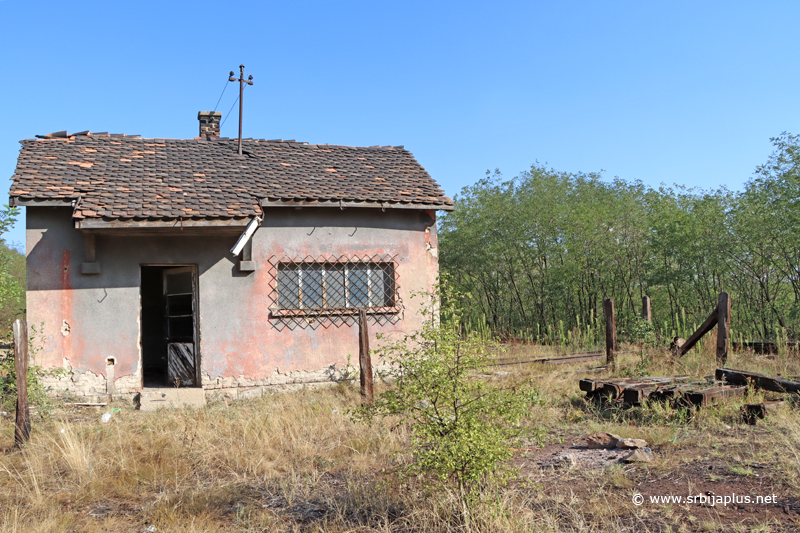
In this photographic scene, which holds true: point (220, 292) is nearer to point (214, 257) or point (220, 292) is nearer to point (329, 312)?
point (214, 257)

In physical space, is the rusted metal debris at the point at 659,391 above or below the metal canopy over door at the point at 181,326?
below

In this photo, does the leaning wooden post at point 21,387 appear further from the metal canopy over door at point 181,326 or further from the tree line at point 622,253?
the tree line at point 622,253

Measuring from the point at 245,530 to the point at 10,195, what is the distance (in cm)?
647

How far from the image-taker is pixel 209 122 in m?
11.9

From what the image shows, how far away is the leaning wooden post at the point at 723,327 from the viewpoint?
27.5 ft

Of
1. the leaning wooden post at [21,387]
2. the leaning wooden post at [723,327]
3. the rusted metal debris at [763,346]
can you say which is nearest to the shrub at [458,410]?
the leaning wooden post at [21,387]

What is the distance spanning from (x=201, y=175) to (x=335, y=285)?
3010 millimetres

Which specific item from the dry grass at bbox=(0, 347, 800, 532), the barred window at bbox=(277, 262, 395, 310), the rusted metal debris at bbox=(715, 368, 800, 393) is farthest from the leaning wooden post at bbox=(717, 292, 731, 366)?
the barred window at bbox=(277, 262, 395, 310)

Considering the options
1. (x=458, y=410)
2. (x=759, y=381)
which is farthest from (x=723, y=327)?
(x=458, y=410)

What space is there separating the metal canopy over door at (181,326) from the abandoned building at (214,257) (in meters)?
0.03

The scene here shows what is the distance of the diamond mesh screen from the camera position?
885 cm

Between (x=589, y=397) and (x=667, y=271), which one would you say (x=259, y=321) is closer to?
(x=589, y=397)

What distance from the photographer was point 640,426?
6.30 m

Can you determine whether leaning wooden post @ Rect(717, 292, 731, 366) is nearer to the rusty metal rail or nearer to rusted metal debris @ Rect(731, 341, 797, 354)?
rusted metal debris @ Rect(731, 341, 797, 354)
